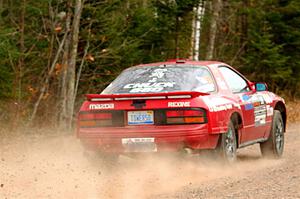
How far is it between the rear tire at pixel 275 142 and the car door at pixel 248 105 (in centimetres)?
39

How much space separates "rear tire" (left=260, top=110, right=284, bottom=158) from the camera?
11.1 meters

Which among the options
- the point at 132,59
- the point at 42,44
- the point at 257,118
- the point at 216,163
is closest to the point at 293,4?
the point at 132,59

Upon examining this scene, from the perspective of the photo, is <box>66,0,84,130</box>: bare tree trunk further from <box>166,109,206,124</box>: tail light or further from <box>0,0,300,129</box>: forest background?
<box>166,109,206,124</box>: tail light

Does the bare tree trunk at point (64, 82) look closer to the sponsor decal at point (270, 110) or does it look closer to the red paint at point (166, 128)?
the sponsor decal at point (270, 110)

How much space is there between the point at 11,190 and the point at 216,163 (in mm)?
2816

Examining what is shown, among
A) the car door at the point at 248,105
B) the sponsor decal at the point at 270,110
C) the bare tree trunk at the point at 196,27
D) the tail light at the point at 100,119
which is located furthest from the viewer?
the bare tree trunk at the point at 196,27

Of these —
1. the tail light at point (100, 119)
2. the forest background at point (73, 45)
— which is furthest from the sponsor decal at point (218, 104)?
the forest background at point (73, 45)

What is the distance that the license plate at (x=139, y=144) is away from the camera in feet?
28.6

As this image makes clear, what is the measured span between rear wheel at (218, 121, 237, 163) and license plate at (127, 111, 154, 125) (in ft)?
3.30

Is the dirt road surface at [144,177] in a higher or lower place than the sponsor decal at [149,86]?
lower

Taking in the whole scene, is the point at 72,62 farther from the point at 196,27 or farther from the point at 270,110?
the point at 196,27

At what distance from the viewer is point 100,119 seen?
8992mm

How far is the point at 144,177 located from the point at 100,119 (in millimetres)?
942

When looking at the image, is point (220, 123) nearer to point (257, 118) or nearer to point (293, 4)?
point (257, 118)
